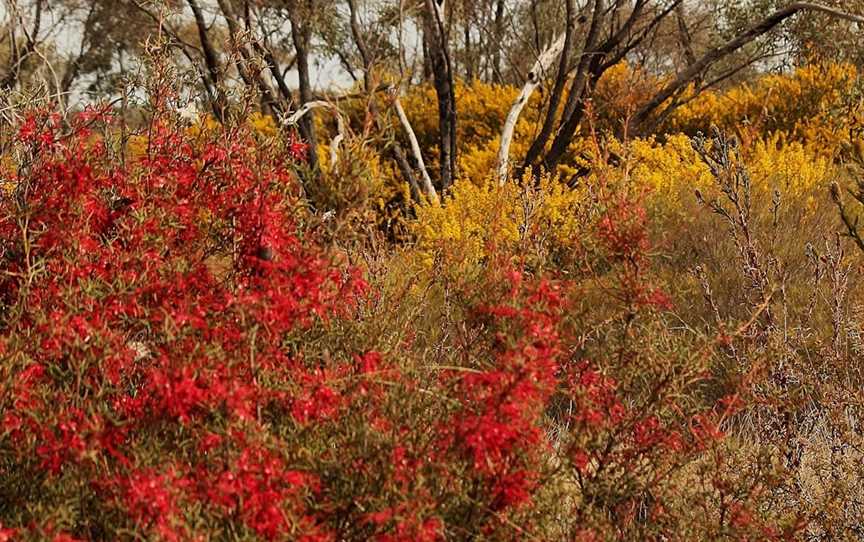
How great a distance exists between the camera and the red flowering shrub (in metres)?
1.72

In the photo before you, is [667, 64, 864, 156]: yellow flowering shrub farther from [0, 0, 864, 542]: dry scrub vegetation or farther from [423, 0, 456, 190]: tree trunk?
[0, 0, 864, 542]: dry scrub vegetation

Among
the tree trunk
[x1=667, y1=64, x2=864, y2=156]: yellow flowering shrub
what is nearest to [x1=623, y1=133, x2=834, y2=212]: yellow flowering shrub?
the tree trunk

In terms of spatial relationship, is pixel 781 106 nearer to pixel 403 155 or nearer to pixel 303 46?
pixel 403 155

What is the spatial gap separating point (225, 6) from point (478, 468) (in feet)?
29.1

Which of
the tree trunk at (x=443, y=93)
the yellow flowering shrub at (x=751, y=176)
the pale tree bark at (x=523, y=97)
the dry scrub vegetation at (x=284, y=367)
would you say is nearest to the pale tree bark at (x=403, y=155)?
the tree trunk at (x=443, y=93)

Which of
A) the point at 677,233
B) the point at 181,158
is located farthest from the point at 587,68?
the point at 181,158

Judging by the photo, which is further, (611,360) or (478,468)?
(611,360)

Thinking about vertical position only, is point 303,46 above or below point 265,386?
above

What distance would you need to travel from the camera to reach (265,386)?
187cm

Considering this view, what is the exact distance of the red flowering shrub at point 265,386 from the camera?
67.8 inches

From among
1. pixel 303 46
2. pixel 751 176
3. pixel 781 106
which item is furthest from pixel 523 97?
→ pixel 781 106

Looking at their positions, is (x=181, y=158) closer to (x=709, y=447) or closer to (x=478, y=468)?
(x=478, y=468)

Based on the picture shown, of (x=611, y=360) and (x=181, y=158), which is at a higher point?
(x=181, y=158)

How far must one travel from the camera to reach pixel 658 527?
89.3 inches
